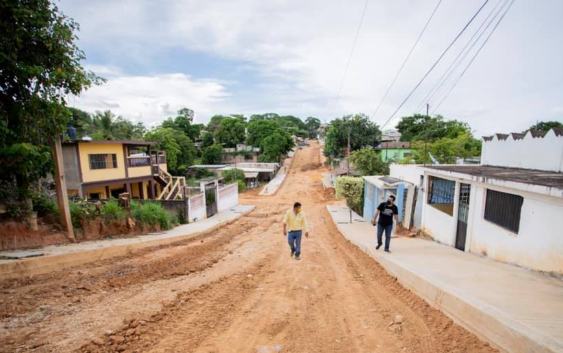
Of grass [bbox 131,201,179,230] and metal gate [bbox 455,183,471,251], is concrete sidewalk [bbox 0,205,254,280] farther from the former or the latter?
metal gate [bbox 455,183,471,251]

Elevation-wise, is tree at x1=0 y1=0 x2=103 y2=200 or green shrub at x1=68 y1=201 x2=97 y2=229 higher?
tree at x1=0 y1=0 x2=103 y2=200

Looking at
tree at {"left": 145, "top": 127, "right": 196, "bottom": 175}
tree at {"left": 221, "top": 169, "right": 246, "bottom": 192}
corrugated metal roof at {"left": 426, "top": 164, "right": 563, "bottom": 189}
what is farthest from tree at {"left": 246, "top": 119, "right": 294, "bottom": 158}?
corrugated metal roof at {"left": 426, "top": 164, "right": 563, "bottom": 189}

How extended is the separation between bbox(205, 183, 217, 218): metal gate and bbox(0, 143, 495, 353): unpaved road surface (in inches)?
412

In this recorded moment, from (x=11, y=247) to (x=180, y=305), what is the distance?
234 inches

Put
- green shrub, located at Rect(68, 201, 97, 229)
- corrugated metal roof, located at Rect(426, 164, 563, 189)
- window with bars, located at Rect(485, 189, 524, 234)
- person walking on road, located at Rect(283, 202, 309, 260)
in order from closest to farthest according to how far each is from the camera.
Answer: corrugated metal roof, located at Rect(426, 164, 563, 189) → window with bars, located at Rect(485, 189, 524, 234) → person walking on road, located at Rect(283, 202, 309, 260) → green shrub, located at Rect(68, 201, 97, 229)

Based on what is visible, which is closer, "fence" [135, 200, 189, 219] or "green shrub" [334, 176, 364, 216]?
"fence" [135, 200, 189, 219]

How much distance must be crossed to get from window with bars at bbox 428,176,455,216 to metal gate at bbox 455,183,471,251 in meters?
0.61

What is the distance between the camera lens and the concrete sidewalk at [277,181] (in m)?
31.7

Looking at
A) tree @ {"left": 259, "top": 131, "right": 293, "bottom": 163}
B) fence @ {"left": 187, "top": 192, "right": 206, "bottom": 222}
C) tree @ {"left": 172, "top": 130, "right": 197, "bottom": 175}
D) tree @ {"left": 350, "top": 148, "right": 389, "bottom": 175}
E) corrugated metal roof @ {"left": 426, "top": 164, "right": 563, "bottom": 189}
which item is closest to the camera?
corrugated metal roof @ {"left": 426, "top": 164, "right": 563, "bottom": 189}

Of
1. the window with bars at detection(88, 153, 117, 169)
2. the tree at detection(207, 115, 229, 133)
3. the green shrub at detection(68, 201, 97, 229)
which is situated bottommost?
the green shrub at detection(68, 201, 97, 229)

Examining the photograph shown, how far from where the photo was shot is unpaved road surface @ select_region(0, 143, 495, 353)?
3311 mm

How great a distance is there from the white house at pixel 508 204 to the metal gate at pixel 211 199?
39.7ft

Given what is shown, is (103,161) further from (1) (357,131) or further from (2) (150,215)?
(1) (357,131)

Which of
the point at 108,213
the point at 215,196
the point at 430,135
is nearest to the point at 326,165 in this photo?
the point at 430,135
